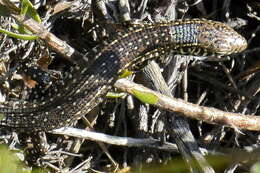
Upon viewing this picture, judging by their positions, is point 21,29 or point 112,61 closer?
point 21,29

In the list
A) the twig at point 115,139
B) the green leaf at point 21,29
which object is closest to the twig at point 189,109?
the twig at point 115,139

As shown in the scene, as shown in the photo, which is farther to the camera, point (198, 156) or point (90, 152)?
point (90, 152)

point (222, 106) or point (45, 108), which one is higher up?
point (45, 108)

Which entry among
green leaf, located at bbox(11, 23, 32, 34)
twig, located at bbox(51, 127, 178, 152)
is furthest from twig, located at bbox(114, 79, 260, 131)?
green leaf, located at bbox(11, 23, 32, 34)

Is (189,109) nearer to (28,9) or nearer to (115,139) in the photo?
(115,139)

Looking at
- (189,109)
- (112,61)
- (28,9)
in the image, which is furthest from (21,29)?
(189,109)

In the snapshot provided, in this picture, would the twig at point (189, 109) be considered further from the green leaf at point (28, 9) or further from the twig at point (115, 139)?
the green leaf at point (28, 9)

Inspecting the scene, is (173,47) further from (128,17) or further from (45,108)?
(45,108)

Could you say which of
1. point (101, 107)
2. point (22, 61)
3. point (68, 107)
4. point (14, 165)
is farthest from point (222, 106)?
point (14, 165)

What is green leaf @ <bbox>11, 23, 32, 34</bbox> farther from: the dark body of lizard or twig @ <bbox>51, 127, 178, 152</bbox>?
twig @ <bbox>51, 127, 178, 152</bbox>
